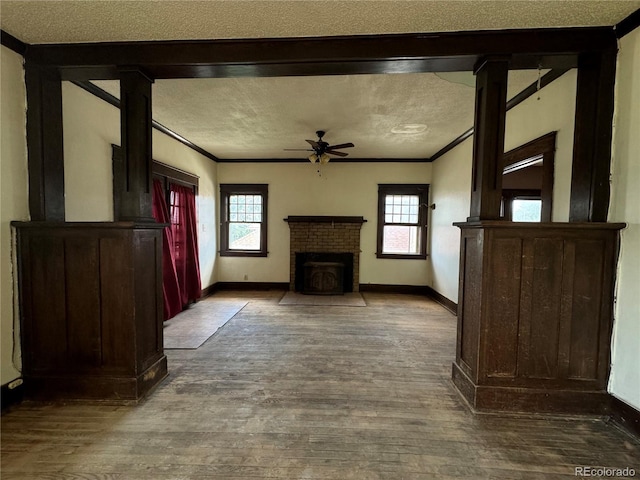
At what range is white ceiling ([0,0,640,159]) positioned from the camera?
1.79 metres

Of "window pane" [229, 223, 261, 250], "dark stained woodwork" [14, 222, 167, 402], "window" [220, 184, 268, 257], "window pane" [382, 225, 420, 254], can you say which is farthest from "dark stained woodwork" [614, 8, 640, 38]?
"window pane" [229, 223, 261, 250]

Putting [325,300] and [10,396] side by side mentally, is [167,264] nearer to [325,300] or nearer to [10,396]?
[10,396]

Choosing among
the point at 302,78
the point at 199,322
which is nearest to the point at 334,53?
the point at 302,78

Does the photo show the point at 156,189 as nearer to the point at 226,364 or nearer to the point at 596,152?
the point at 226,364

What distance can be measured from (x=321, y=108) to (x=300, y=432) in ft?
10.4

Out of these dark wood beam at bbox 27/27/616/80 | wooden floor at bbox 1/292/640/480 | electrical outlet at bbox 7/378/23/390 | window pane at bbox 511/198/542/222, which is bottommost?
wooden floor at bbox 1/292/640/480

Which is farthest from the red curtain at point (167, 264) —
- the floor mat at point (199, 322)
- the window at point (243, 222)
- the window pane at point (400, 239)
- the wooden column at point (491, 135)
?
the window pane at point (400, 239)

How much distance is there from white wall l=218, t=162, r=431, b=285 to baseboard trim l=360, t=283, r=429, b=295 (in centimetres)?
8

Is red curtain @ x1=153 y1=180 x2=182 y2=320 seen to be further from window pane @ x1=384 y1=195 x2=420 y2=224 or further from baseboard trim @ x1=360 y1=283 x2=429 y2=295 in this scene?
window pane @ x1=384 y1=195 x2=420 y2=224

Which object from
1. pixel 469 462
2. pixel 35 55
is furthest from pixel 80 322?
pixel 469 462

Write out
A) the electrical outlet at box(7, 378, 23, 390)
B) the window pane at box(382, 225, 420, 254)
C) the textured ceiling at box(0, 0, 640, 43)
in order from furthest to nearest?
the window pane at box(382, 225, 420, 254) < the electrical outlet at box(7, 378, 23, 390) < the textured ceiling at box(0, 0, 640, 43)

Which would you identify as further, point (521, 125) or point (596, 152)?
point (521, 125)

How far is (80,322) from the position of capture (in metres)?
2.19

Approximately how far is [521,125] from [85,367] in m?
4.49
